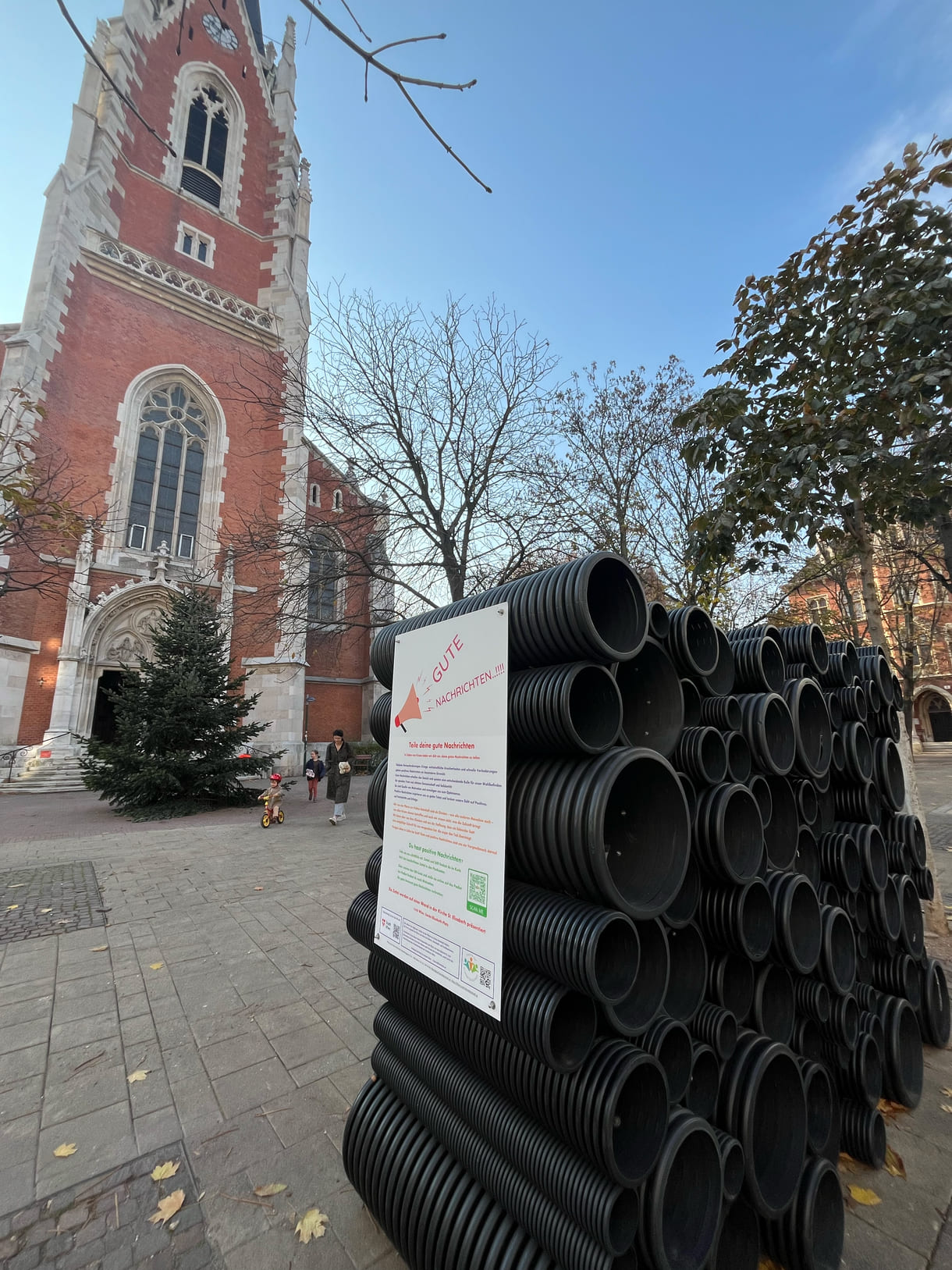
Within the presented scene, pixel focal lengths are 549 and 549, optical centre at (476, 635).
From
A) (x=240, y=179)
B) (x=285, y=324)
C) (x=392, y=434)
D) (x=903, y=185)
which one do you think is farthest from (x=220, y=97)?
(x=903, y=185)

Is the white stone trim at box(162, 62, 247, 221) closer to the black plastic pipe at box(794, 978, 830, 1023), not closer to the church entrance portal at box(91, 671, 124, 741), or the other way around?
the church entrance portal at box(91, 671, 124, 741)

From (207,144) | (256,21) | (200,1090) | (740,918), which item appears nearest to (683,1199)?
(740,918)

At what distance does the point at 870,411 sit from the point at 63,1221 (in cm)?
639

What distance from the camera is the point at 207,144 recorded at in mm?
Result: 26094

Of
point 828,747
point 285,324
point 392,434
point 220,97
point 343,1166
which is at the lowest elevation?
point 343,1166

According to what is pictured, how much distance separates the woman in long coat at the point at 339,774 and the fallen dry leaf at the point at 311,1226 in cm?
892

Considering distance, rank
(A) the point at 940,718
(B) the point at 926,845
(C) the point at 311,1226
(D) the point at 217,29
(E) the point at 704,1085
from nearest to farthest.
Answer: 1. (E) the point at 704,1085
2. (C) the point at 311,1226
3. (D) the point at 217,29
4. (B) the point at 926,845
5. (A) the point at 940,718

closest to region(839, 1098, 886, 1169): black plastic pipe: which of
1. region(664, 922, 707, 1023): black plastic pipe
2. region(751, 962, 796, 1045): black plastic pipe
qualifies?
region(751, 962, 796, 1045): black plastic pipe

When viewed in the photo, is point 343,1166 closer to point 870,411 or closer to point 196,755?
point 870,411

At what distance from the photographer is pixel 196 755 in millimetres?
12422

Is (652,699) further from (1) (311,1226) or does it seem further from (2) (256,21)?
(2) (256,21)

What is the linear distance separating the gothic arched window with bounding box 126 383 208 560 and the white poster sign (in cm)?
2177

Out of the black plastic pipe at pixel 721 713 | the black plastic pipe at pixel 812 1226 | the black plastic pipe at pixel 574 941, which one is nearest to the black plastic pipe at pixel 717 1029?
the black plastic pipe at pixel 812 1226

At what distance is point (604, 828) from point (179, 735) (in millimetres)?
12760
